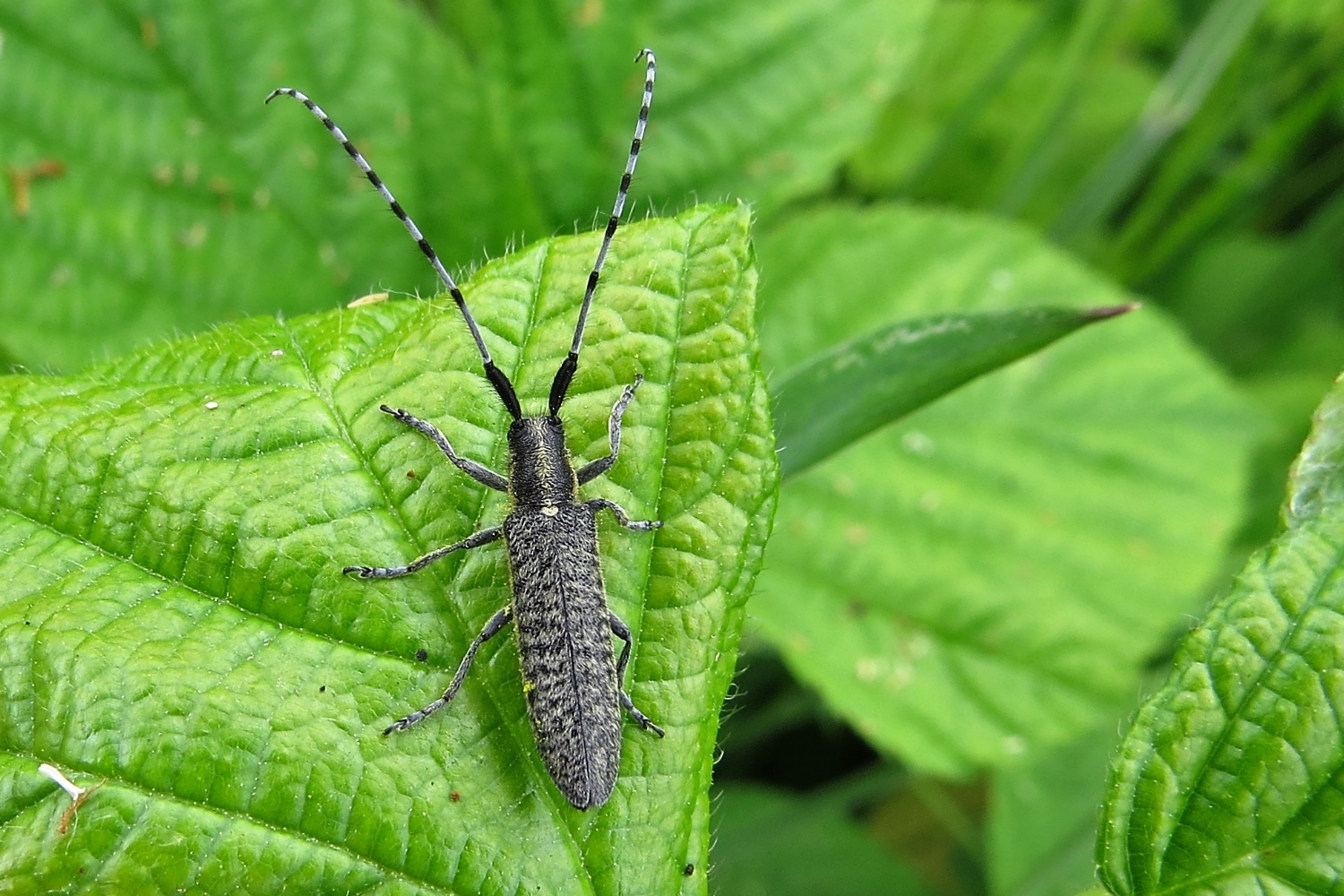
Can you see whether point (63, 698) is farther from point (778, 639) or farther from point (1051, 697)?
point (1051, 697)

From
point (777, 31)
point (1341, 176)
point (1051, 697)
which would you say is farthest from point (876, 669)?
point (1341, 176)

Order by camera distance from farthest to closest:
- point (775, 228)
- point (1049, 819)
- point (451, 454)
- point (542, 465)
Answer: point (775, 228) → point (1049, 819) → point (542, 465) → point (451, 454)

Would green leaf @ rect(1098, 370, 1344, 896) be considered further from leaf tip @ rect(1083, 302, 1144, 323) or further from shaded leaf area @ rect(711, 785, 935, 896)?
shaded leaf area @ rect(711, 785, 935, 896)

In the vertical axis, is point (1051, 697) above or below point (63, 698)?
below

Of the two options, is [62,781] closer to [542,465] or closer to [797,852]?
[542,465]

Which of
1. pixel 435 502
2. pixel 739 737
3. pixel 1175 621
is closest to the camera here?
pixel 435 502

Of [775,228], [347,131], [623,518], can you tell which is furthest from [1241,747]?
[347,131]
